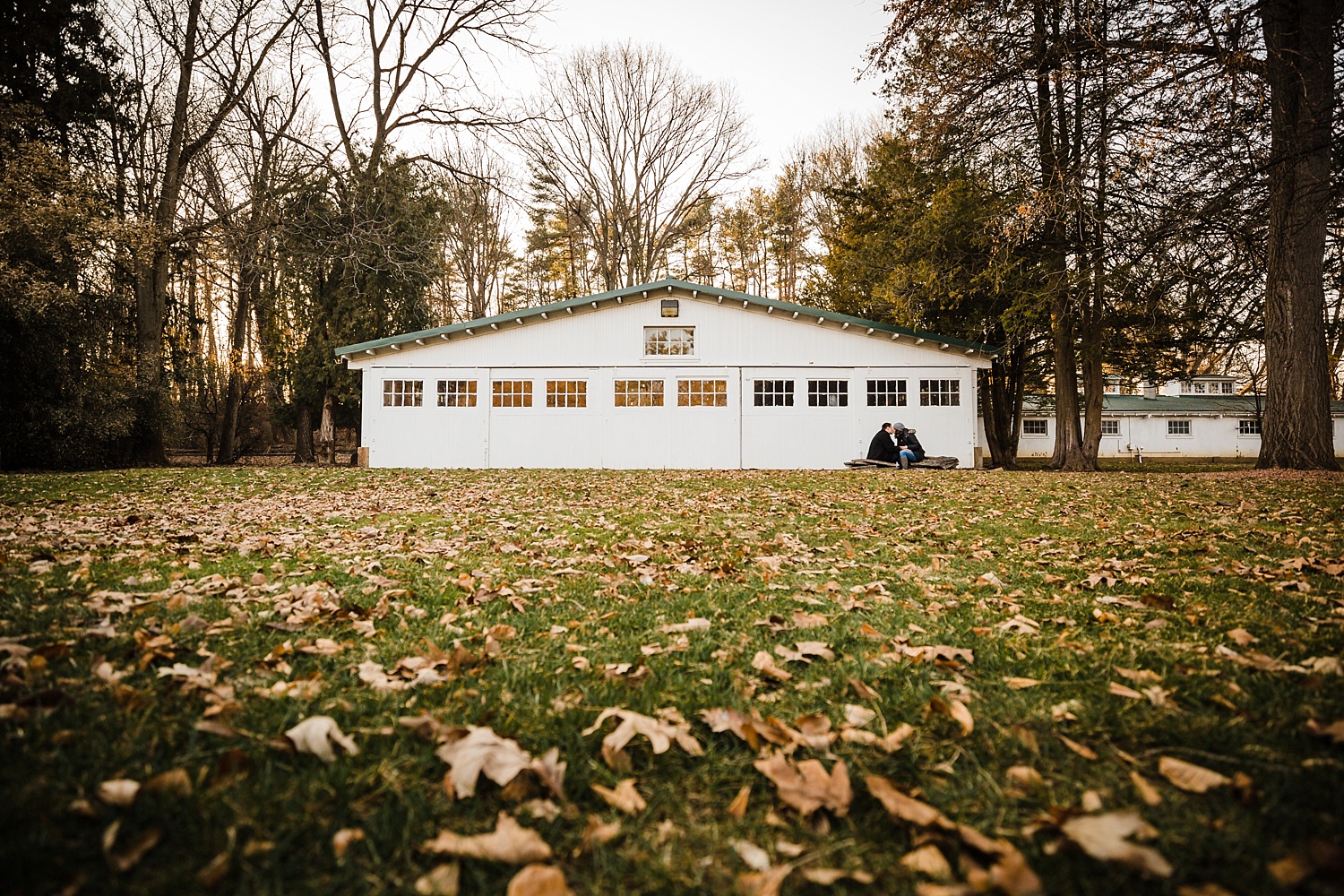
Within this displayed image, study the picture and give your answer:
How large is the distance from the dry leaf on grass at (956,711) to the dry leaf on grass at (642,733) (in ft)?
2.53

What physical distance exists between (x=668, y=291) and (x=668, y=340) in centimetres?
135

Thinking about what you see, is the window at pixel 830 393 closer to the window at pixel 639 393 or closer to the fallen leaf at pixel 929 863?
the window at pixel 639 393

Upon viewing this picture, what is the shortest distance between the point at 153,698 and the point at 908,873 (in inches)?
83.1

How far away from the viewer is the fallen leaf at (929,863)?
1.22m

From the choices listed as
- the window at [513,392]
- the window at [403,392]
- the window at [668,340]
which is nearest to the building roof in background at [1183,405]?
the window at [668,340]

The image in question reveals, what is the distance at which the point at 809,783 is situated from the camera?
1517 mm

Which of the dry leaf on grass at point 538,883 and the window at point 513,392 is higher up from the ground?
the window at point 513,392

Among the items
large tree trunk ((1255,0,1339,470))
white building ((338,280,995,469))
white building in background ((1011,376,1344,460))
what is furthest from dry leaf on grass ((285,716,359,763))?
white building in background ((1011,376,1344,460))

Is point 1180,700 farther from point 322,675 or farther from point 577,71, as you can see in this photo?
point 577,71

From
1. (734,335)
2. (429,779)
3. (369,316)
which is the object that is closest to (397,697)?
(429,779)

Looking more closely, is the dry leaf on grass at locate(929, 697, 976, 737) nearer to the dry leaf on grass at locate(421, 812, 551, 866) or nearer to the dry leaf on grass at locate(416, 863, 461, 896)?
the dry leaf on grass at locate(421, 812, 551, 866)

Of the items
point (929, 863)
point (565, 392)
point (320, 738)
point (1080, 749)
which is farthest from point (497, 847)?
point (565, 392)

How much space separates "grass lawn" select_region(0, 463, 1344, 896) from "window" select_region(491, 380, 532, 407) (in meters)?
13.4

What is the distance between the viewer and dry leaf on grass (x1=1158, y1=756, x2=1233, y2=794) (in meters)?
1.46
